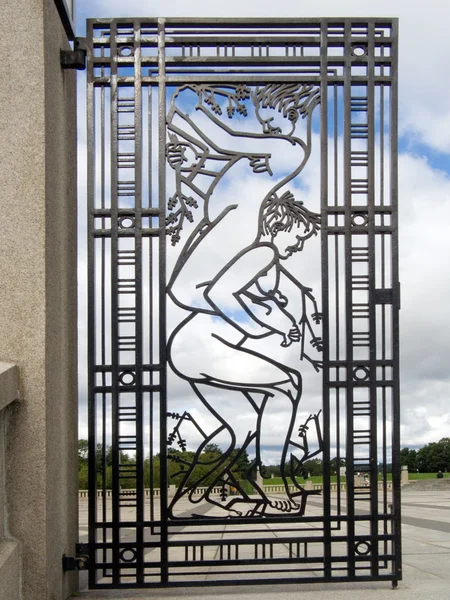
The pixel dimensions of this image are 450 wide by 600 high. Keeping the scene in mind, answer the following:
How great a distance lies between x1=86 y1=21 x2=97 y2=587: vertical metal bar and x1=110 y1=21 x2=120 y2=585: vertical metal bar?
0.41 feet

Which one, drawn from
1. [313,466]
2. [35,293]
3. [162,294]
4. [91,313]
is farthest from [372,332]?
[35,293]

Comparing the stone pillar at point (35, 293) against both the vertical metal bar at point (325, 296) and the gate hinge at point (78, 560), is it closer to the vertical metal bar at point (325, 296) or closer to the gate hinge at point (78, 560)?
the gate hinge at point (78, 560)

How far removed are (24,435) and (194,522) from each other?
134cm

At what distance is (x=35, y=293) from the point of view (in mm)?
4309

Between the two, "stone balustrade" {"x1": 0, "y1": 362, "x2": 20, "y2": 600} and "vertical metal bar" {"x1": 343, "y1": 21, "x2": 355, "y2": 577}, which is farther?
"vertical metal bar" {"x1": 343, "y1": 21, "x2": 355, "y2": 577}

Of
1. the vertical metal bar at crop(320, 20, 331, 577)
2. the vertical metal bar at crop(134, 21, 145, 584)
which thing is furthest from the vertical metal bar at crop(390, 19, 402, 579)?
the vertical metal bar at crop(134, 21, 145, 584)

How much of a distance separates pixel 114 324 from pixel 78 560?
5.00ft

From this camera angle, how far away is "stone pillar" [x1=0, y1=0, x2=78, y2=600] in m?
4.25

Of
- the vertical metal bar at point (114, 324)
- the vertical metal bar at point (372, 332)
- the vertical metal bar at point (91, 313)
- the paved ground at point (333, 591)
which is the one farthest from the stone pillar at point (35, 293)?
the vertical metal bar at point (372, 332)

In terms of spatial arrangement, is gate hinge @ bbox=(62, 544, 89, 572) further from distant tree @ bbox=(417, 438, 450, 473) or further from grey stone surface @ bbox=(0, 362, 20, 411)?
distant tree @ bbox=(417, 438, 450, 473)

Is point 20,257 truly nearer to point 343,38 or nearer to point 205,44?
point 205,44

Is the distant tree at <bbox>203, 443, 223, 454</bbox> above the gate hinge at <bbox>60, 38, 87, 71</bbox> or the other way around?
the other way around

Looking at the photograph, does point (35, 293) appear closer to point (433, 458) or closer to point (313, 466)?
point (313, 466)

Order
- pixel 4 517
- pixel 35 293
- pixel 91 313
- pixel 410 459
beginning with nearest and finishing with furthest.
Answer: pixel 4 517, pixel 35 293, pixel 91 313, pixel 410 459
